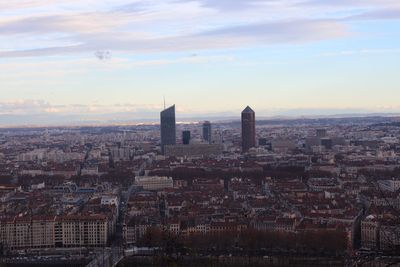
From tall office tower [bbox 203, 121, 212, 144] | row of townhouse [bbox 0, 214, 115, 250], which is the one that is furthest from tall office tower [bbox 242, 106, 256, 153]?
row of townhouse [bbox 0, 214, 115, 250]

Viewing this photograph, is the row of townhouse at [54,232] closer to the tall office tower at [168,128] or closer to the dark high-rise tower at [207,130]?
the tall office tower at [168,128]

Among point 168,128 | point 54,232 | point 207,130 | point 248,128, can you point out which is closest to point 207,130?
point 207,130

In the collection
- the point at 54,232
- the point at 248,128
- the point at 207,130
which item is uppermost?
the point at 248,128

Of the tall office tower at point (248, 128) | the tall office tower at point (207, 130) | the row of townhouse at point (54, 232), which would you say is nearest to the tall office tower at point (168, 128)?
the tall office tower at point (248, 128)

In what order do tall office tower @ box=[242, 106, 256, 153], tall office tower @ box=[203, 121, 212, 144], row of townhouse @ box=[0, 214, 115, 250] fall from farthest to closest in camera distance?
tall office tower @ box=[203, 121, 212, 144]
tall office tower @ box=[242, 106, 256, 153]
row of townhouse @ box=[0, 214, 115, 250]

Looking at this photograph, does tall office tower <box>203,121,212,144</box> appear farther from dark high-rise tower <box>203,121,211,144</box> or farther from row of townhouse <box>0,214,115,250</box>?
row of townhouse <box>0,214,115,250</box>

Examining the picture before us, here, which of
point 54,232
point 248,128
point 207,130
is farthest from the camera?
point 207,130

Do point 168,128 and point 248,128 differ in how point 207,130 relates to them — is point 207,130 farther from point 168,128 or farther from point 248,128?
point 248,128
